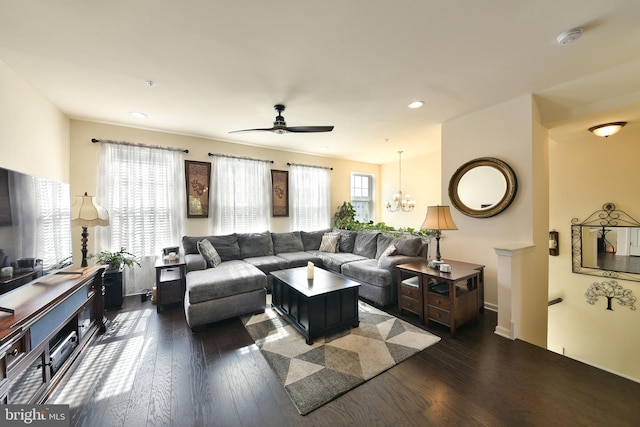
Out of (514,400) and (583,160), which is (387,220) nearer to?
(583,160)

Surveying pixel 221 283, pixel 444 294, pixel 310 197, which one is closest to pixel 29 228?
pixel 221 283

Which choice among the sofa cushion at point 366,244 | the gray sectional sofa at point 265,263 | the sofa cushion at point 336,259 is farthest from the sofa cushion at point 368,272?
the sofa cushion at point 366,244

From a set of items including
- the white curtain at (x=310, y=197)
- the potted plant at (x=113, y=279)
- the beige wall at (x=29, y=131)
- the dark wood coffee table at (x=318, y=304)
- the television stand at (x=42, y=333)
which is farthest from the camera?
the white curtain at (x=310, y=197)

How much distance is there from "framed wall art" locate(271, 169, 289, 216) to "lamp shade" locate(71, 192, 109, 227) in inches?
108

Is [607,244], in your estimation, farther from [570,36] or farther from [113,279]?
[113,279]

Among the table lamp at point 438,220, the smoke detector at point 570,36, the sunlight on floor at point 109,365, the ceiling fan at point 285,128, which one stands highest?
the smoke detector at point 570,36

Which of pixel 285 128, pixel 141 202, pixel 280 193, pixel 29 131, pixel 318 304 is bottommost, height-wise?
pixel 318 304

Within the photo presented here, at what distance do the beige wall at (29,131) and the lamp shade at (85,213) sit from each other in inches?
18.5

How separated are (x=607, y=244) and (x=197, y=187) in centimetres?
677

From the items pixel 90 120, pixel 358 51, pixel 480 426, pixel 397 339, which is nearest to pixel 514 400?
pixel 480 426

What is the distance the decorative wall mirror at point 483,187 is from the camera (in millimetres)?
2906

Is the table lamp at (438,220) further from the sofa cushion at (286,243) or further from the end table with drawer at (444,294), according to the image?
the sofa cushion at (286,243)

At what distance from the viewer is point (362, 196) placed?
663 cm

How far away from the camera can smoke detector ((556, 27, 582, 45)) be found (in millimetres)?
1717
